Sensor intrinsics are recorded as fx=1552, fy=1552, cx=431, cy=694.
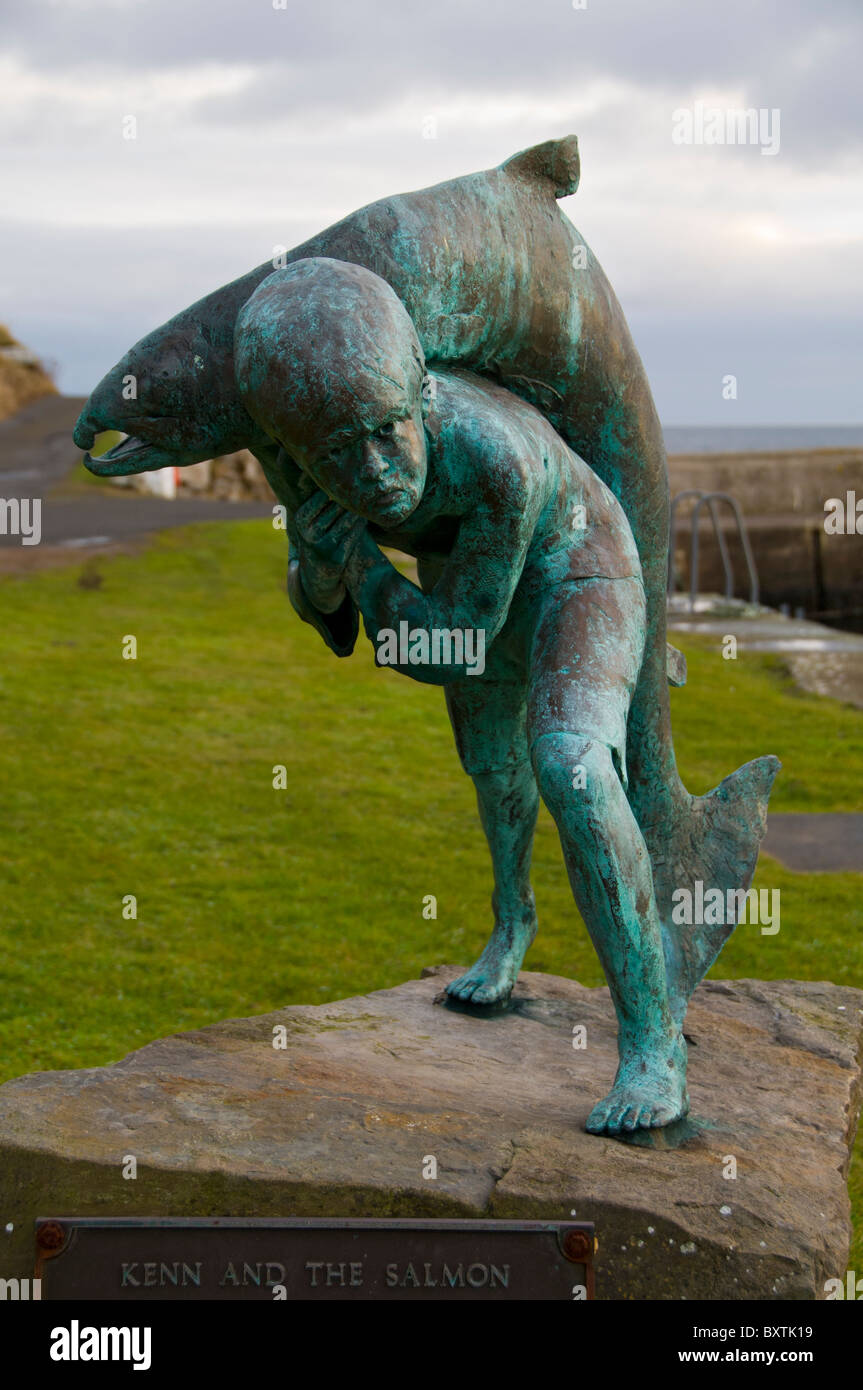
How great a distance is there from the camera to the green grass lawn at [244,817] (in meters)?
6.44

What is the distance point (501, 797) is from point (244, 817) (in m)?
4.36

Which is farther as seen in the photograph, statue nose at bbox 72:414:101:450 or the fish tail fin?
the fish tail fin

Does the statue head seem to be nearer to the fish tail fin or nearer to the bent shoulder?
the bent shoulder

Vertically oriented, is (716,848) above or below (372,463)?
below

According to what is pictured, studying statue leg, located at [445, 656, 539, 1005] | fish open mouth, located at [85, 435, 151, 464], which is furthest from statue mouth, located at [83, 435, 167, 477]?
statue leg, located at [445, 656, 539, 1005]

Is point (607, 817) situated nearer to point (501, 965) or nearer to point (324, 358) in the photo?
point (324, 358)

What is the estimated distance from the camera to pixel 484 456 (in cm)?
346

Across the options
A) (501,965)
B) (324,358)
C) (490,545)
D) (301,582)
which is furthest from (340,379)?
(501,965)

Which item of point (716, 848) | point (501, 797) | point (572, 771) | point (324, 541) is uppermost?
point (324, 541)

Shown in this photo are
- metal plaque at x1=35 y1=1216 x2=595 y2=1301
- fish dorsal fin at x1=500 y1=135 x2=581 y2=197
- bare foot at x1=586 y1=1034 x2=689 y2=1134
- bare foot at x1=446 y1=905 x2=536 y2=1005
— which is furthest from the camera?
bare foot at x1=446 y1=905 x2=536 y2=1005

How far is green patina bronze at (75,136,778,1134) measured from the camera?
323cm

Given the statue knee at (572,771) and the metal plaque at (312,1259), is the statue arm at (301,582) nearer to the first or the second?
the statue knee at (572,771)

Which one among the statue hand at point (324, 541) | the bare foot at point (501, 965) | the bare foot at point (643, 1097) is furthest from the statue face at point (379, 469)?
the bare foot at point (501, 965)

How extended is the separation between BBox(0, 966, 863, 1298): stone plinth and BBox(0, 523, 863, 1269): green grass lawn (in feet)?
2.30
